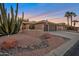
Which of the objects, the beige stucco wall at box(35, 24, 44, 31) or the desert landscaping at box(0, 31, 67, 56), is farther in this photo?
the beige stucco wall at box(35, 24, 44, 31)

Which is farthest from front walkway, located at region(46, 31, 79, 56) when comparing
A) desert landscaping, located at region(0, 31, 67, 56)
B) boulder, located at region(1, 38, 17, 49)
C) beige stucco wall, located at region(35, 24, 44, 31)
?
boulder, located at region(1, 38, 17, 49)

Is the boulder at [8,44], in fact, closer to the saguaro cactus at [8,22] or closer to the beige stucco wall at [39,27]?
the saguaro cactus at [8,22]

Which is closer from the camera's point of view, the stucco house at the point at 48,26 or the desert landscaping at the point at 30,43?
the desert landscaping at the point at 30,43

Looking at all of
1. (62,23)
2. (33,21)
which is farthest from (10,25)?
(62,23)

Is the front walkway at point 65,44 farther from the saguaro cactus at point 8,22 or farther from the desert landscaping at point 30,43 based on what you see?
the saguaro cactus at point 8,22

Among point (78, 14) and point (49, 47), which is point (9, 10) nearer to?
point (49, 47)

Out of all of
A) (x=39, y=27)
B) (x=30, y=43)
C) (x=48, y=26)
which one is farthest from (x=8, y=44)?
(x=48, y=26)

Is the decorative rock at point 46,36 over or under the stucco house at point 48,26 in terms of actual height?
under

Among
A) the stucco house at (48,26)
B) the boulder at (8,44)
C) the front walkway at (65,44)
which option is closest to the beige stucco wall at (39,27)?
the stucco house at (48,26)

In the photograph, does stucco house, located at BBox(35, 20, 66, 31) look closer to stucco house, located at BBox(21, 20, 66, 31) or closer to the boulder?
stucco house, located at BBox(21, 20, 66, 31)

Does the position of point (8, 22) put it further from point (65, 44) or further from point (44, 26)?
point (65, 44)
